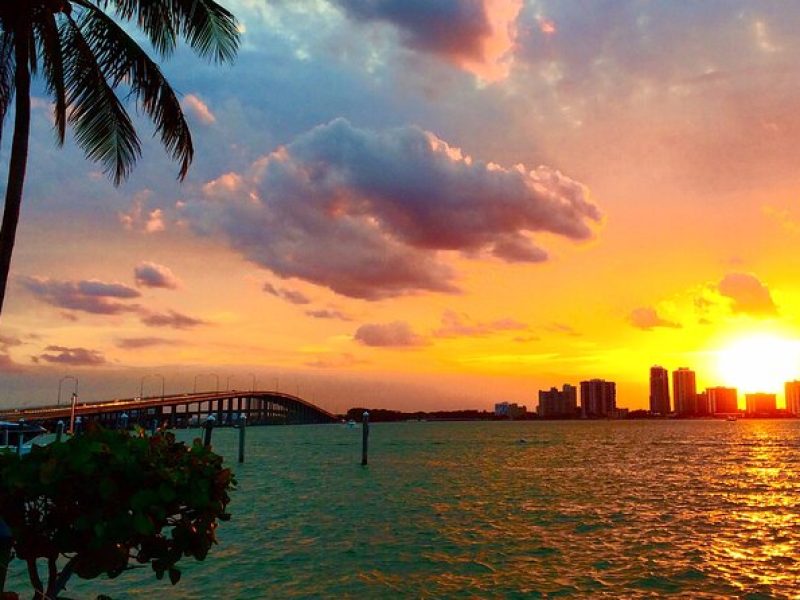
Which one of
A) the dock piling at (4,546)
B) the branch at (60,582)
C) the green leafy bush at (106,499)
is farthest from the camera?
the branch at (60,582)

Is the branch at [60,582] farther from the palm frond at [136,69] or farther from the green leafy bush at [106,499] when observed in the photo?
the palm frond at [136,69]

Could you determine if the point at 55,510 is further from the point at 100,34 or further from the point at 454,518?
the point at 454,518

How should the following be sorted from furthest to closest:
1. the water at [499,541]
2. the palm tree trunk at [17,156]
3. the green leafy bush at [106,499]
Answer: the water at [499,541] → the palm tree trunk at [17,156] → the green leafy bush at [106,499]

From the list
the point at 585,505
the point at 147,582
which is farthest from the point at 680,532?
the point at 147,582

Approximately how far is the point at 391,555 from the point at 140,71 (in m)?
17.3

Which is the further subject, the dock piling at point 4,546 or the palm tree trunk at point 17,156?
the palm tree trunk at point 17,156

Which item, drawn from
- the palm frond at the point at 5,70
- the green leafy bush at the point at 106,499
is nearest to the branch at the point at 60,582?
the green leafy bush at the point at 106,499

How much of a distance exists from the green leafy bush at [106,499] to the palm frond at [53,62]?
336 inches

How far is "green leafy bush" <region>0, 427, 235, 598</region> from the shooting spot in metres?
6.94

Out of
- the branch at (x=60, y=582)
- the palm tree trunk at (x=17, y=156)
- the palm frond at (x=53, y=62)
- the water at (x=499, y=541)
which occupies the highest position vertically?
the palm frond at (x=53, y=62)

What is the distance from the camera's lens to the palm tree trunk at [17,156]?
420 inches

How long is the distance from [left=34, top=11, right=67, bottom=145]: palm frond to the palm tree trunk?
25.5 inches

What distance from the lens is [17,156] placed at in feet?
37.4

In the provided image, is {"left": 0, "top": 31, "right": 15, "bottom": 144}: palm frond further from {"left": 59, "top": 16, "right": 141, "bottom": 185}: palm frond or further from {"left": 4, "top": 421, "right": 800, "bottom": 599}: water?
{"left": 4, "top": 421, "right": 800, "bottom": 599}: water
